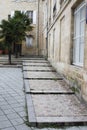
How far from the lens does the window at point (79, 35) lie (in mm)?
6957

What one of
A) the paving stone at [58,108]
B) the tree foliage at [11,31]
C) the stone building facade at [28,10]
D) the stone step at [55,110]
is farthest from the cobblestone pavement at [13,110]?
the stone building facade at [28,10]

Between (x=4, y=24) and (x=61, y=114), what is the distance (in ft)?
41.0

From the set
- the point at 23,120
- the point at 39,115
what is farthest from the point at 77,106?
the point at 23,120

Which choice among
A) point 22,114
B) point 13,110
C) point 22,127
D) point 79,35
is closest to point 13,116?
point 22,114

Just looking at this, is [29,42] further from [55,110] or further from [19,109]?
[55,110]

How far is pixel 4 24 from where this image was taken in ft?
53.9

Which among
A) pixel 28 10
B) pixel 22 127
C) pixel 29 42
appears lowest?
pixel 22 127

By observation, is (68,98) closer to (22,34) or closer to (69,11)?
(69,11)

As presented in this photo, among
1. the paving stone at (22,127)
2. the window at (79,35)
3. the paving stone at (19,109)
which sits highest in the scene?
the window at (79,35)

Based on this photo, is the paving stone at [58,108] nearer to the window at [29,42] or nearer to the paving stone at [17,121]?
the paving stone at [17,121]

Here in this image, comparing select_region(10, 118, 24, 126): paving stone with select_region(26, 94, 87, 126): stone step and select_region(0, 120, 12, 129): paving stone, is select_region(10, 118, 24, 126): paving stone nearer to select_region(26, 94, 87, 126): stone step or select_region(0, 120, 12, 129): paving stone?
select_region(0, 120, 12, 129): paving stone

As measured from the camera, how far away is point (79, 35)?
7.28 meters

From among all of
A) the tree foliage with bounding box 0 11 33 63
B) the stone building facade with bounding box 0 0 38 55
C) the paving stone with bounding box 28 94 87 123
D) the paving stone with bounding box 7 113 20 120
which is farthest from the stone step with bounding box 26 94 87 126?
the stone building facade with bounding box 0 0 38 55

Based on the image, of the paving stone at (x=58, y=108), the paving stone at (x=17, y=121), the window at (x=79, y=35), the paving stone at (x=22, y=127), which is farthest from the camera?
the window at (x=79, y=35)
